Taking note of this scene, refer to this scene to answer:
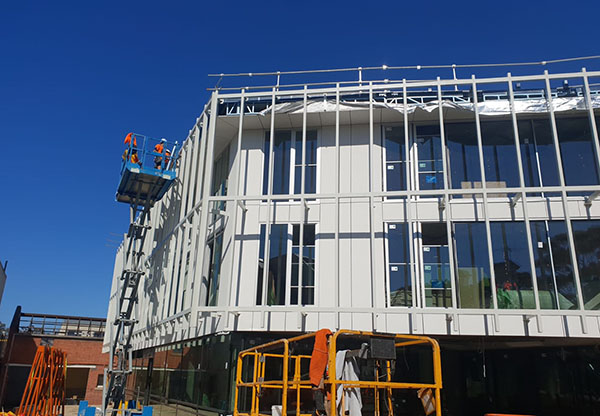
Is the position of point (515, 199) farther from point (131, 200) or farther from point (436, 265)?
point (131, 200)

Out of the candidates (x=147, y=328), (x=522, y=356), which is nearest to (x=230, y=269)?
(x=147, y=328)

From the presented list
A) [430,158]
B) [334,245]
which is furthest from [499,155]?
[334,245]

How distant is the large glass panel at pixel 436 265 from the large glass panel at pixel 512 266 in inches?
53.8

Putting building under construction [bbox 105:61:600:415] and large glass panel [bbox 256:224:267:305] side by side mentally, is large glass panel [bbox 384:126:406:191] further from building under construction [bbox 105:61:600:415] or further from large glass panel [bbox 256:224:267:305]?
large glass panel [bbox 256:224:267:305]

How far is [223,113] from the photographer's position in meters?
16.9

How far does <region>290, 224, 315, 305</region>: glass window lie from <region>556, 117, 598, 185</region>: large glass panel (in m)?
8.11

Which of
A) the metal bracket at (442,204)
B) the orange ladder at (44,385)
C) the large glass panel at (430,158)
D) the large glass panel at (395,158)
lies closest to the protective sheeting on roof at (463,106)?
the large glass panel at (430,158)

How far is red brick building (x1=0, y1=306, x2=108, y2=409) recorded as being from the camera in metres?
34.5

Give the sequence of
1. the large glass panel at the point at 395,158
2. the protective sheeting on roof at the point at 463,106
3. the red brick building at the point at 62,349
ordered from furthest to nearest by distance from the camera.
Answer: the red brick building at the point at 62,349 < the large glass panel at the point at 395,158 < the protective sheeting on roof at the point at 463,106

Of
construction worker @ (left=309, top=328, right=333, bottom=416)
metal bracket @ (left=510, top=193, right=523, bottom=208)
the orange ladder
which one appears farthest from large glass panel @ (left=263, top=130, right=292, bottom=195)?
the orange ladder

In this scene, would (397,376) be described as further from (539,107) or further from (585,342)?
(539,107)

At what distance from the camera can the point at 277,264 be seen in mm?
15062

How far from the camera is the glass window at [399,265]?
14148 mm

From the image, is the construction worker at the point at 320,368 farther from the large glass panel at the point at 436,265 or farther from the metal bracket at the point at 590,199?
the metal bracket at the point at 590,199
